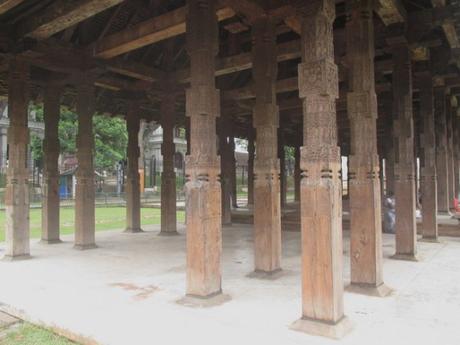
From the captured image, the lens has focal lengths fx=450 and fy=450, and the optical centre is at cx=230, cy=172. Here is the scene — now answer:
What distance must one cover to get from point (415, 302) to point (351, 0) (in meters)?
4.61

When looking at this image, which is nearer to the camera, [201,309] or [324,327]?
[324,327]

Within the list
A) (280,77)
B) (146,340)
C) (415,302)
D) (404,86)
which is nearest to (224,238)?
(280,77)

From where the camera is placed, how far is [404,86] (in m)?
9.27

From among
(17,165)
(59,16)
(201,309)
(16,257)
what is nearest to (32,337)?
(201,309)

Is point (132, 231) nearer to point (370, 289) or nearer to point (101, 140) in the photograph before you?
point (370, 289)

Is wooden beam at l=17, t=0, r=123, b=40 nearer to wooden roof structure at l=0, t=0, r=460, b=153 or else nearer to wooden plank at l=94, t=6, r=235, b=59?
wooden roof structure at l=0, t=0, r=460, b=153

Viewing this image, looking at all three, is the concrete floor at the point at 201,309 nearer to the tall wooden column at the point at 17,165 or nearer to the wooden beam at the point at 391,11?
the tall wooden column at the point at 17,165

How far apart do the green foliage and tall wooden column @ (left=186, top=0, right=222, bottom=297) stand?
83.7 ft

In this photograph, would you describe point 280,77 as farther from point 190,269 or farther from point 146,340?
point 146,340

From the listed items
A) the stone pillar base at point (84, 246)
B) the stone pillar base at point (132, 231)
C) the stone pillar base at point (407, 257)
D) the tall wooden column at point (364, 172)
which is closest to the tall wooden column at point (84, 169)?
the stone pillar base at point (84, 246)

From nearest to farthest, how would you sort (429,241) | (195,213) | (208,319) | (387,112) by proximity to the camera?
(208,319) < (195,213) < (429,241) < (387,112)

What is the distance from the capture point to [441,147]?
15836mm

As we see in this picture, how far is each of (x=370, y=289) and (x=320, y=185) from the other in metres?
2.46

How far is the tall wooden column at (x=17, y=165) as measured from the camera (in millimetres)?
9836
